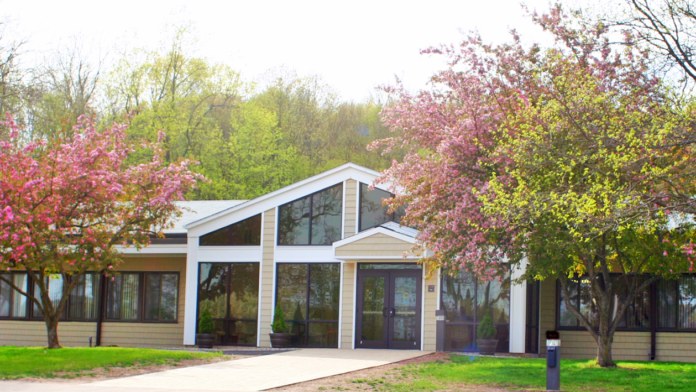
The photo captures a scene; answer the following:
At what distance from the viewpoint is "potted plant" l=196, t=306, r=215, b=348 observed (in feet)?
62.3

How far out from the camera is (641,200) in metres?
9.41

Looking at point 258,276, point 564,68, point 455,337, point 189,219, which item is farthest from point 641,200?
point 189,219

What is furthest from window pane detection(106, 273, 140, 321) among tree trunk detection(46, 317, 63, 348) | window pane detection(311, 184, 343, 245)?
window pane detection(311, 184, 343, 245)

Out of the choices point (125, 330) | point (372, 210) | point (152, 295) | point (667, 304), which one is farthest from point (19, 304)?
point (667, 304)

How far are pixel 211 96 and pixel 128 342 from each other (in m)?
19.6

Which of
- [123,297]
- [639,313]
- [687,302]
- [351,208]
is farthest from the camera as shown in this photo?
[123,297]

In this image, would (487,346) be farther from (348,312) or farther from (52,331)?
(52,331)

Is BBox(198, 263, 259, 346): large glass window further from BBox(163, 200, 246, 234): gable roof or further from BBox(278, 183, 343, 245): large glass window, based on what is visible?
BBox(163, 200, 246, 234): gable roof

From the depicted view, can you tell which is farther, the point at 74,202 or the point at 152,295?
the point at 152,295

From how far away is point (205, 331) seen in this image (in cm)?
1906

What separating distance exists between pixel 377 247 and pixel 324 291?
2164 mm

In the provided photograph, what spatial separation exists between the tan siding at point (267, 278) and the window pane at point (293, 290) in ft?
0.81

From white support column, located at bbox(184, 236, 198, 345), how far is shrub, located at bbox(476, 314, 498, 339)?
25.2ft

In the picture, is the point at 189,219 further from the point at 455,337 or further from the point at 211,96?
the point at 211,96
